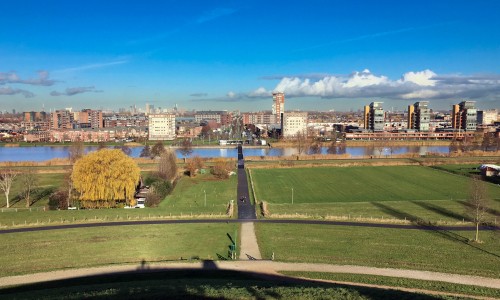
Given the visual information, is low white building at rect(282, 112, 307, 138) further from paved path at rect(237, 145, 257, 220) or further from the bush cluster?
the bush cluster

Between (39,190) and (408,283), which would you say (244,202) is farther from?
(39,190)

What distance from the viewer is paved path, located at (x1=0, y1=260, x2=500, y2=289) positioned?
58.6 ft

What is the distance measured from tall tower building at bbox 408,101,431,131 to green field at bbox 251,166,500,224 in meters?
71.7

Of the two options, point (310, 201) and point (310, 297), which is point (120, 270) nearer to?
point (310, 297)

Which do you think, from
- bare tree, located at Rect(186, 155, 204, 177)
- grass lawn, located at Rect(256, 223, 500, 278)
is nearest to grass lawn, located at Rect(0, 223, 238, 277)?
grass lawn, located at Rect(256, 223, 500, 278)

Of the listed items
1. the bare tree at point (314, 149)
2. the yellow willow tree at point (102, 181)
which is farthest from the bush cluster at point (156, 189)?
the bare tree at point (314, 149)

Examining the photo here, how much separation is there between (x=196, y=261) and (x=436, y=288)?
11.0 m

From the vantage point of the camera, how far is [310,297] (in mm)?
13836

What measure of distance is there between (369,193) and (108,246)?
2642cm

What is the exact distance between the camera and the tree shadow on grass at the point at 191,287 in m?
14.2

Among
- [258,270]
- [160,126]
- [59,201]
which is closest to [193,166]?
[59,201]

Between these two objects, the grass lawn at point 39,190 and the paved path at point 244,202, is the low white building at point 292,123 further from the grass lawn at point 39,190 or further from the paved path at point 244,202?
the grass lawn at point 39,190

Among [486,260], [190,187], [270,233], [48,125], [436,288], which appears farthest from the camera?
[48,125]

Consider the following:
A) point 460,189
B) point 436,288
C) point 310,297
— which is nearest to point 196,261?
point 310,297
